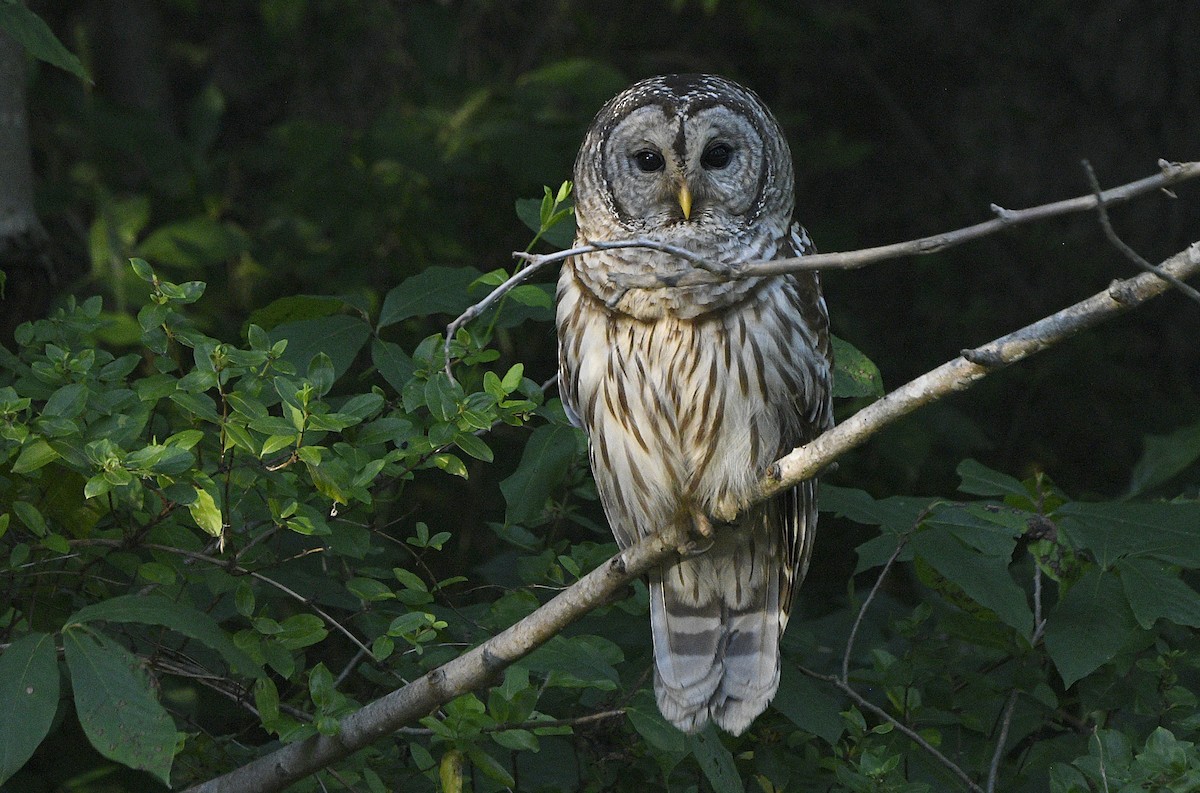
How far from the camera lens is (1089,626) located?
8.16ft

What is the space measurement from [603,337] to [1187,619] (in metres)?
1.32

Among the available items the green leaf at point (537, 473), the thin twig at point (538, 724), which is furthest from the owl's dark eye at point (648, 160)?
the thin twig at point (538, 724)

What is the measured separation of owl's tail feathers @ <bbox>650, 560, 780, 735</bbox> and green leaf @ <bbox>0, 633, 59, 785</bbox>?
1.30m

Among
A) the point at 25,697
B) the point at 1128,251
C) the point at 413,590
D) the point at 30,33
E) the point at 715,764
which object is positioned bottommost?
the point at 715,764

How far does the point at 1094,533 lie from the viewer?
8.46 feet

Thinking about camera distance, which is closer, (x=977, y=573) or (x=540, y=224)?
(x=977, y=573)

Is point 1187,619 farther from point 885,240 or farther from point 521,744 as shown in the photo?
point 885,240

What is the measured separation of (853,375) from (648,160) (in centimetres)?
68

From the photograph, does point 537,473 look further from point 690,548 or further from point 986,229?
point 986,229

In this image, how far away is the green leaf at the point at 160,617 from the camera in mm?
1849

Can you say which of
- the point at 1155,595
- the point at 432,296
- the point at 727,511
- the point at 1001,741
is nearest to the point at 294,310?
the point at 432,296

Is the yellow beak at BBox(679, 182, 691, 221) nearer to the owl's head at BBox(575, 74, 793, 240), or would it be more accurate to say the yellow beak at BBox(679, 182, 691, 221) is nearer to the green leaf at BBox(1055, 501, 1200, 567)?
the owl's head at BBox(575, 74, 793, 240)

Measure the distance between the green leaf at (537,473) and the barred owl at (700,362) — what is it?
29 cm

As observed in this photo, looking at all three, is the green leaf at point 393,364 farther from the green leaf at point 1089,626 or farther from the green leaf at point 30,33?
the green leaf at point 1089,626
